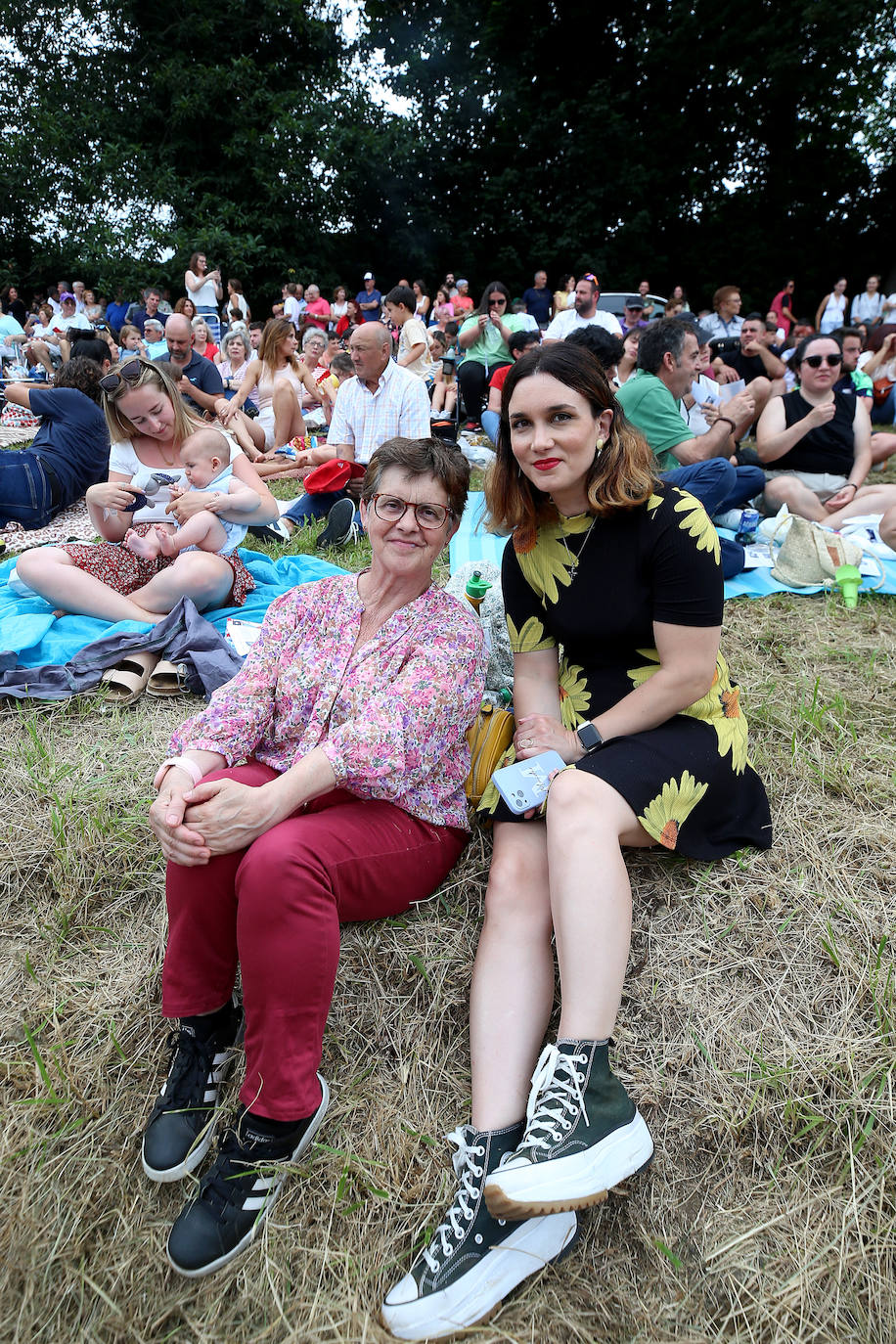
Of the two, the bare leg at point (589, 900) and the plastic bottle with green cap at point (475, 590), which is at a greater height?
the plastic bottle with green cap at point (475, 590)

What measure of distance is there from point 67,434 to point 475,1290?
5503 millimetres

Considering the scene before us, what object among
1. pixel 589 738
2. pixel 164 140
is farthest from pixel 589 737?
pixel 164 140

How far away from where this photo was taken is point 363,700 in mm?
1905

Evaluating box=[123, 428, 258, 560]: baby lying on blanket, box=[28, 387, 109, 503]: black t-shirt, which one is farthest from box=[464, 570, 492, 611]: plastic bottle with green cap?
box=[28, 387, 109, 503]: black t-shirt

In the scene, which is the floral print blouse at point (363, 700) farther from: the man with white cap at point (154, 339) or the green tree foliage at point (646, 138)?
the green tree foliage at point (646, 138)

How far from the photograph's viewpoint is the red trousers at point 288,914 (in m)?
1.54

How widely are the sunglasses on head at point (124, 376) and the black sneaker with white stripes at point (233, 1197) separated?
9.57ft

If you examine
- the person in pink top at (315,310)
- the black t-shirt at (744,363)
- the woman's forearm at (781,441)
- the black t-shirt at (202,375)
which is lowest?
the woman's forearm at (781,441)

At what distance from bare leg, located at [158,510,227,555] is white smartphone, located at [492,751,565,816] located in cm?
226

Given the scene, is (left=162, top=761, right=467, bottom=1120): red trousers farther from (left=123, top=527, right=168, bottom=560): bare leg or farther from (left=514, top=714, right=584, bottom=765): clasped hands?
(left=123, top=527, right=168, bottom=560): bare leg

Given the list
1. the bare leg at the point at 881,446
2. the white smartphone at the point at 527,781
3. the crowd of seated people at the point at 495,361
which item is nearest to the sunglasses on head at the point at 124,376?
the crowd of seated people at the point at 495,361

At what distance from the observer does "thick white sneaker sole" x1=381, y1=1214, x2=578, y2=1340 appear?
1.39 meters

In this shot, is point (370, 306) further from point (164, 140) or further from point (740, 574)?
point (740, 574)

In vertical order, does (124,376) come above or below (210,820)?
above
